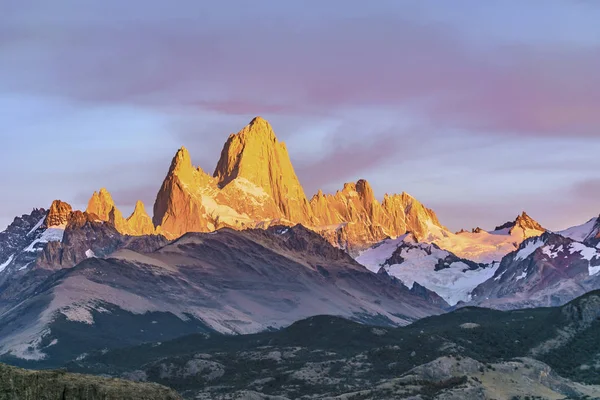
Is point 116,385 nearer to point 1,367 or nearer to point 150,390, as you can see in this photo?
point 150,390

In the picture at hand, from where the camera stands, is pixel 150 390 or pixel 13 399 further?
pixel 150 390

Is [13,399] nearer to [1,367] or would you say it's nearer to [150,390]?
[1,367]

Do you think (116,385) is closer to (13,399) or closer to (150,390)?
(150,390)

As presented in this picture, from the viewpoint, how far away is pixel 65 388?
165m

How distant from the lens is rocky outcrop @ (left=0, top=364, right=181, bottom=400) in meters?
160

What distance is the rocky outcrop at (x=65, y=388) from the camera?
525ft

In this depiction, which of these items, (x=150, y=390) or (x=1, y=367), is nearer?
(x=1, y=367)

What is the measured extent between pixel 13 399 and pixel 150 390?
765 inches

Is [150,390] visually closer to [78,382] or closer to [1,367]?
[78,382]

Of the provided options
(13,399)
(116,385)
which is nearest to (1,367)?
(13,399)

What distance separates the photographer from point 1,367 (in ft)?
525

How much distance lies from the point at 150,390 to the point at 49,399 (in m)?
13.9

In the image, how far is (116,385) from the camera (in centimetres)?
16938

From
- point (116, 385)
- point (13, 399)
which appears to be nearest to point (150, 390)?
point (116, 385)
